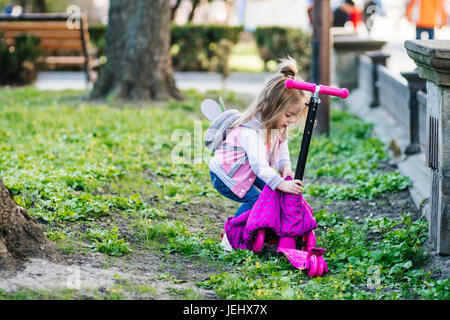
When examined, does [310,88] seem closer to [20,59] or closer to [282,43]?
[20,59]

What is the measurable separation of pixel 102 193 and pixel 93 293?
2.35m

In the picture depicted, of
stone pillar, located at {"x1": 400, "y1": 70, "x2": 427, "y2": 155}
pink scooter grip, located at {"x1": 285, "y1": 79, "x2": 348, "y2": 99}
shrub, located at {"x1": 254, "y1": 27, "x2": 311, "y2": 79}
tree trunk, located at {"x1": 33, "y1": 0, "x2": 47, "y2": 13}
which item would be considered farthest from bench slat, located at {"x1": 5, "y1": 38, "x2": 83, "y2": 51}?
tree trunk, located at {"x1": 33, "y1": 0, "x2": 47, "y2": 13}

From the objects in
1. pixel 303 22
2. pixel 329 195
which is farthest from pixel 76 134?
pixel 303 22

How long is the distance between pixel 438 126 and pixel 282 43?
11971 mm

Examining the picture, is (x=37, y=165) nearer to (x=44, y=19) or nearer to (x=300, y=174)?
(x=300, y=174)

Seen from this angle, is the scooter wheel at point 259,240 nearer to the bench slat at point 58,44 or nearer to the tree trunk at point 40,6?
the bench slat at point 58,44

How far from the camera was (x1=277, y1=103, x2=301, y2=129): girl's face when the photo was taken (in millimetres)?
4332

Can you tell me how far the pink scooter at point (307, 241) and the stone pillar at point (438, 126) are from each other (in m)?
0.54

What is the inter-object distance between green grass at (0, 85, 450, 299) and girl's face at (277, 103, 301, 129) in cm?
89

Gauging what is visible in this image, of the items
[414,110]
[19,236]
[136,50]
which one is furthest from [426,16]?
[19,236]

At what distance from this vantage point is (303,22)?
19.9 metres

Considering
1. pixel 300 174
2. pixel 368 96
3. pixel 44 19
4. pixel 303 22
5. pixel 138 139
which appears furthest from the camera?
pixel 303 22

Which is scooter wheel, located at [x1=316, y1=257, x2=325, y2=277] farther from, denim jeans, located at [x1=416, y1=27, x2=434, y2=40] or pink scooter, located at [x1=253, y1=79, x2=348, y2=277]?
denim jeans, located at [x1=416, y1=27, x2=434, y2=40]
